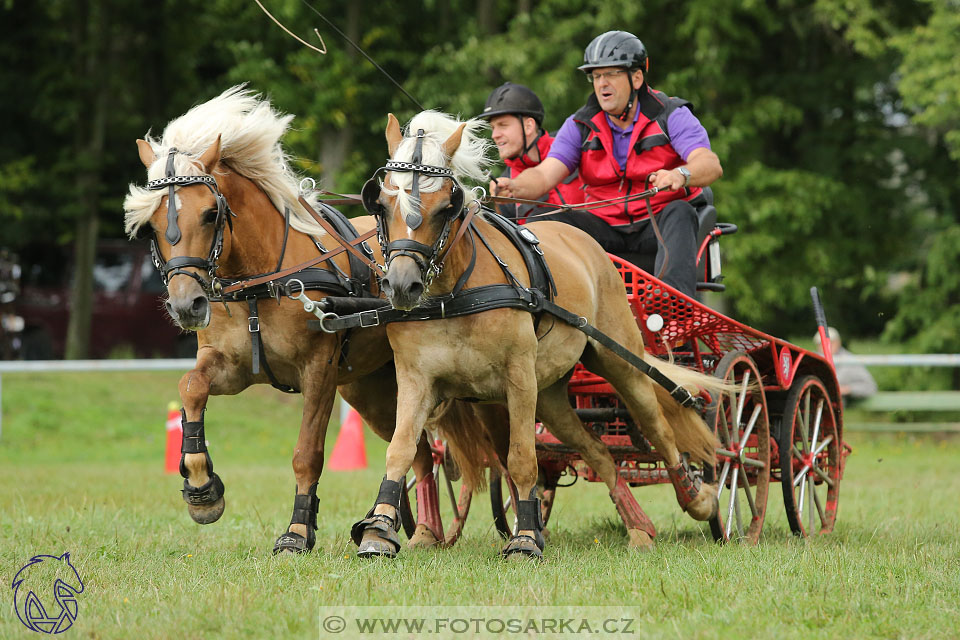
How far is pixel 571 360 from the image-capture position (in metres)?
5.77

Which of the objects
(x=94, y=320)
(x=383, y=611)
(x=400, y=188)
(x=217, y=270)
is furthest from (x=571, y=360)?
(x=94, y=320)

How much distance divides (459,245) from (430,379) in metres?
0.61

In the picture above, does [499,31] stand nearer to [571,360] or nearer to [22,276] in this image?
[22,276]

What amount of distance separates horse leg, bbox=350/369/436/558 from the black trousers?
6.10 ft

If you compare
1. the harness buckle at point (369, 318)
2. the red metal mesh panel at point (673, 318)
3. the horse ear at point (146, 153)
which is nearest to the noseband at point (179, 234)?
the horse ear at point (146, 153)

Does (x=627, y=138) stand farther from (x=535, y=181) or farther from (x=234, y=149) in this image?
(x=234, y=149)

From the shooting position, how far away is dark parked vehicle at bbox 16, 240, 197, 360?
18188 mm

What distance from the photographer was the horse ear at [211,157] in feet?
17.3

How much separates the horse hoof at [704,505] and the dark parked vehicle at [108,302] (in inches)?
516

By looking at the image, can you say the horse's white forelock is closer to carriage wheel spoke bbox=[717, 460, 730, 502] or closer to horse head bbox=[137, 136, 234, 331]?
horse head bbox=[137, 136, 234, 331]

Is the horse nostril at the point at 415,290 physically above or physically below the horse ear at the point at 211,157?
below

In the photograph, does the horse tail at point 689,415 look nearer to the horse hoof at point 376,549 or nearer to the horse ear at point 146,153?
the horse hoof at point 376,549

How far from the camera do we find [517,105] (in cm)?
750

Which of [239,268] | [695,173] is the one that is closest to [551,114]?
[695,173]
